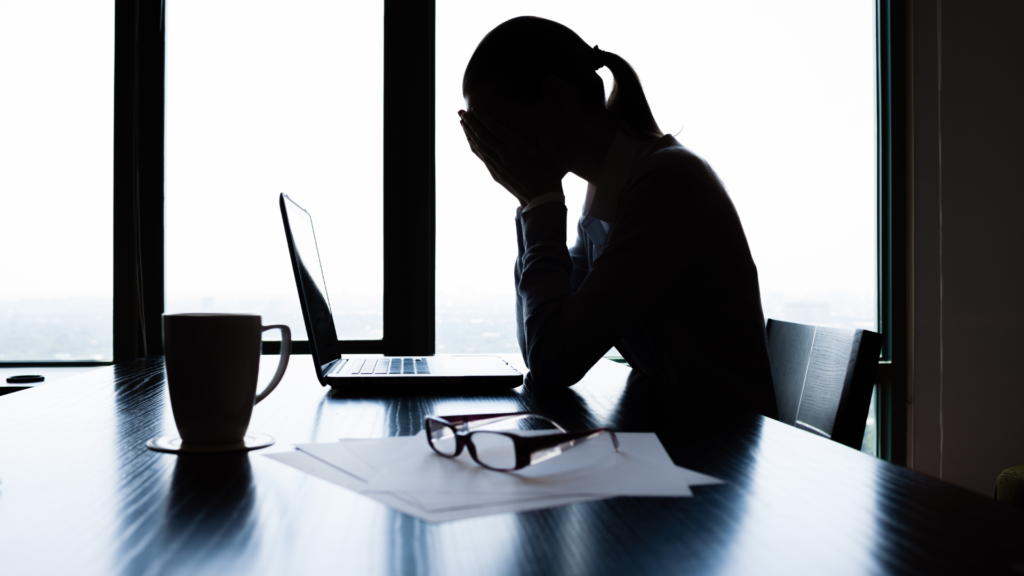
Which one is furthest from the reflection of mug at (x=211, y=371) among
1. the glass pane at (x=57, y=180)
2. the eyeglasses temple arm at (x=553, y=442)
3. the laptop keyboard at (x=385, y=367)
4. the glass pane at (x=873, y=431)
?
the glass pane at (x=873, y=431)

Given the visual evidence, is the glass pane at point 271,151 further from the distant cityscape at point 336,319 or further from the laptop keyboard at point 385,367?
the laptop keyboard at point 385,367

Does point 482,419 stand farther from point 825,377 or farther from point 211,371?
point 825,377

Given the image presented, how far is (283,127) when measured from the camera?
185 cm

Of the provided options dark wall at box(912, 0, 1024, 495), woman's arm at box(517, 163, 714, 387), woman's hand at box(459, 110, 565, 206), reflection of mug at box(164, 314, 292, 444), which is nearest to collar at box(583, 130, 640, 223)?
woman's hand at box(459, 110, 565, 206)

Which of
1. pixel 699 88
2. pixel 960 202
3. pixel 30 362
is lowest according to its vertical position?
pixel 30 362

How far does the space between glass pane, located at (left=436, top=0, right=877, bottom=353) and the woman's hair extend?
73 cm

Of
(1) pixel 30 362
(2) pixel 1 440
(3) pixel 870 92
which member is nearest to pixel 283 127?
(1) pixel 30 362

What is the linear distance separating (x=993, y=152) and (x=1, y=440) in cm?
264

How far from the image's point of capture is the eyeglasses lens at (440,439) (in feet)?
1.47

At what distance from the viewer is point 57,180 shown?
69.2 inches

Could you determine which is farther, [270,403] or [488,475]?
[270,403]

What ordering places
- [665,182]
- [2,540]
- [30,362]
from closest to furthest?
[2,540] → [665,182] → [30,362]

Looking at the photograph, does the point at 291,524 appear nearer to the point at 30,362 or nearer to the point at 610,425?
the point at 610,425

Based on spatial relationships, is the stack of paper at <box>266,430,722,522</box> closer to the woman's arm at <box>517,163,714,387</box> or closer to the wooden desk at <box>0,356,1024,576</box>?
the wooden desk at <box>0,356,1024,576</box>
